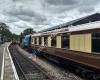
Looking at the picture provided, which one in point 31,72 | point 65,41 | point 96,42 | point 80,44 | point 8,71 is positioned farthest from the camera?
point 8,71

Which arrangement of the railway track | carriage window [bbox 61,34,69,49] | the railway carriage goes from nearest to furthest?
the railway carriage < the railway track < carriage window [bbox 61,34,69,49]

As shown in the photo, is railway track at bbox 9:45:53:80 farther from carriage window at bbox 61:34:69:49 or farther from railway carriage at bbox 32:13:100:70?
carriage window at bbox 61:34:69:49

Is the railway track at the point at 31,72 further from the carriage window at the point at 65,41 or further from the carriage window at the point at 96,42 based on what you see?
the carriage window at the point at 96,42

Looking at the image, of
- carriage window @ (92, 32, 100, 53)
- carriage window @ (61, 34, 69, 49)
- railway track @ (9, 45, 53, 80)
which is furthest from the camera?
carriage window @ (61, 34, 69, 49)

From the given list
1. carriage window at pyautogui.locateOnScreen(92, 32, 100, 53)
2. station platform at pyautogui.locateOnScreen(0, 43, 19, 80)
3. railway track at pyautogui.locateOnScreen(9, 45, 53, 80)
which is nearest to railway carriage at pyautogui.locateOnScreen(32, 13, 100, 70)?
carriage window at pyautogui.locateOnScreen(92, 32, 100, 53)

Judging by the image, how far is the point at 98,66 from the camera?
1140cm

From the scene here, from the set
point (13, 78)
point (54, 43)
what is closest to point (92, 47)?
point (13, 78)

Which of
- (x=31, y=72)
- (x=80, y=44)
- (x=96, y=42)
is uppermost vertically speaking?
(x=96, y=42)

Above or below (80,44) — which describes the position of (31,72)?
below

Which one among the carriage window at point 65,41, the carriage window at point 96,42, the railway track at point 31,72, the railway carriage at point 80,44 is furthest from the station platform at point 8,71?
the carriage window at point 96,42

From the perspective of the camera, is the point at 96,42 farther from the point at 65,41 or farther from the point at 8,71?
the point at 8,71

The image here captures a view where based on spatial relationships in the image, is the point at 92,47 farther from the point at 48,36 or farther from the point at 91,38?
the point at 48,36

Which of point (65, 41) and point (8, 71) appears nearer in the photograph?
point (65, 41)

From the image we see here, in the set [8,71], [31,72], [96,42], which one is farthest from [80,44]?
[8,71]
